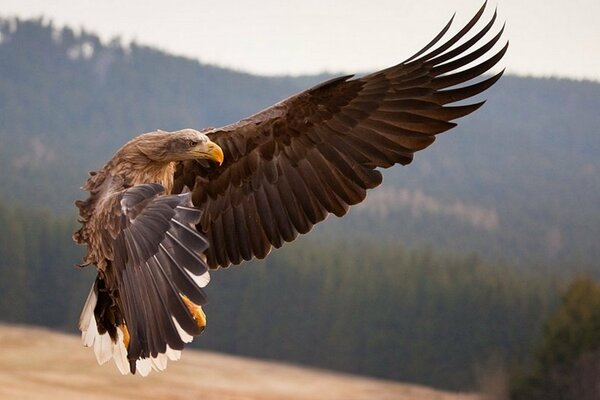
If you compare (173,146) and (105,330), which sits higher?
(173,146)

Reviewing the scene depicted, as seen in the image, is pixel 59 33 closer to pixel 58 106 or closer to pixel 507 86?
pixel 58 106

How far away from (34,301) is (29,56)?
32714 mm

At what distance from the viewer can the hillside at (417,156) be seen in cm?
3916

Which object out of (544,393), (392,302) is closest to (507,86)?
(392,302)

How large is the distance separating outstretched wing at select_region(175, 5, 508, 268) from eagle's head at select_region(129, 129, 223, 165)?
19.0 inches

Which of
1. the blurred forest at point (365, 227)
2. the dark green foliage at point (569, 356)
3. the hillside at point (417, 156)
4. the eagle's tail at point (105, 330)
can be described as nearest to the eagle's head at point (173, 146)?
the eagle's tail at point (105, 330)

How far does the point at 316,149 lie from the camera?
4781 millimetres

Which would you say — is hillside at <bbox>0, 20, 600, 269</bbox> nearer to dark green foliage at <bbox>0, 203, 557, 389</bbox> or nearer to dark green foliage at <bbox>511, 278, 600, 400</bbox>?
dark green foliage at <bbox>0, 203, 557, 389</bbox>

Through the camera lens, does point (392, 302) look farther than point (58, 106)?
No

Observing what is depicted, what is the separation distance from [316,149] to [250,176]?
36cm

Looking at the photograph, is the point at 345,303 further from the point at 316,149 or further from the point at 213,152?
the point at 213,152

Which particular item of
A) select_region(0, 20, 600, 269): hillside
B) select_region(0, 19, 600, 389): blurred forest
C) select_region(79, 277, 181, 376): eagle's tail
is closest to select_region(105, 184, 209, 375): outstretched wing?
select_region(79, 277, 181, 376): eagle's tail

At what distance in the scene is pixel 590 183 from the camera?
40.1 m

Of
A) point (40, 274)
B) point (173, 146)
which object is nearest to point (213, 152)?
point (173, 146)
